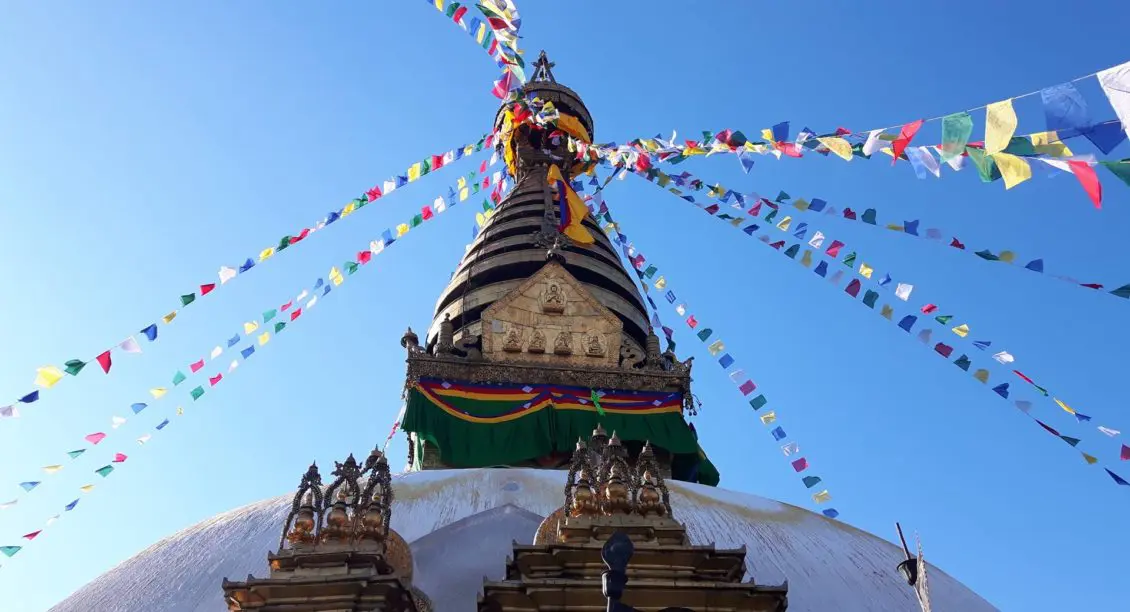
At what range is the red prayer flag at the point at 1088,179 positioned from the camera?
14.9 feet

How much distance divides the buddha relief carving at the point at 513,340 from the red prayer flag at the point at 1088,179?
918 cm

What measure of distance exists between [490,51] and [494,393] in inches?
222

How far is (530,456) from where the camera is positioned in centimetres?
1154

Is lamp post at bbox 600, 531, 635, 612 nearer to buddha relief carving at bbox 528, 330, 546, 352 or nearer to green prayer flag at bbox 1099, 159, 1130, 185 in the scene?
green prayer flag at bbox 1099, 159, 1130, 185

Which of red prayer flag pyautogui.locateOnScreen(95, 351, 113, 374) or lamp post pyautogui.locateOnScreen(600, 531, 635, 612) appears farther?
red prayer flag pyautogui.locateOnScreen(95, 351, 113, 374)

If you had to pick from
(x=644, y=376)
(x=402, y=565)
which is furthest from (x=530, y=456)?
(x=402, y=565)

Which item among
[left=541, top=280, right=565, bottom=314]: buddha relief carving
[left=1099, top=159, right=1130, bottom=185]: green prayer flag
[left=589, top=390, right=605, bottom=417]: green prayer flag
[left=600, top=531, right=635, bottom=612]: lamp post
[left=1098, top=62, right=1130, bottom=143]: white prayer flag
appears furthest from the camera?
[left=541, top=280, right=565, bottom=314]: buddha relief carving

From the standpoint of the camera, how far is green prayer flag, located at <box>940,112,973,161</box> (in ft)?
16.7

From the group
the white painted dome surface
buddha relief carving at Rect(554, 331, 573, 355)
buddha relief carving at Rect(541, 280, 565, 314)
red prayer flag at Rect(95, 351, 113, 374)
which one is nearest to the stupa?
the white painted dome surface

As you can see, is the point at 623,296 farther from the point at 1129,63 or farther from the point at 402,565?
the point at 1129,63

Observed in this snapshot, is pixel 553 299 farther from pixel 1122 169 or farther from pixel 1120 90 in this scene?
pixel 1120 90

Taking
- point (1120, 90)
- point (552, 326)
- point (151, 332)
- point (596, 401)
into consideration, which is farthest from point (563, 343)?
point (1120, 90)

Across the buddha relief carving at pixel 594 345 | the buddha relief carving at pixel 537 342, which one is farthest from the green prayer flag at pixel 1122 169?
the buddha relief carving at pixel 537 342

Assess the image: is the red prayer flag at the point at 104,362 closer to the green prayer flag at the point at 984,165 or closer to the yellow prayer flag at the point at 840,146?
the yellow prayer flag at the point at 840,146
